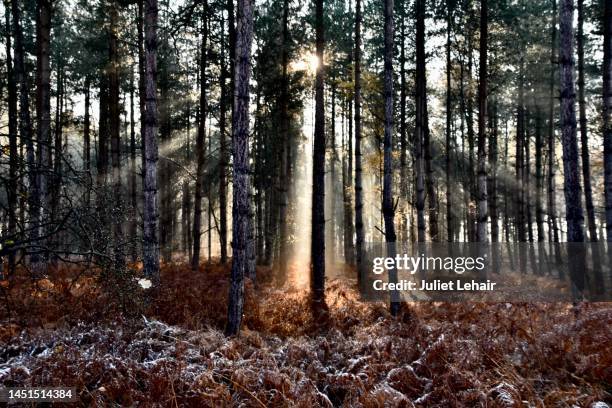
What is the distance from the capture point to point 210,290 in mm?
10656

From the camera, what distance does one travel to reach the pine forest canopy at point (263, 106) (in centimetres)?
726

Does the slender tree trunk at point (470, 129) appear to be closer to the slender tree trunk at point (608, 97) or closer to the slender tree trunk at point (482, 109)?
the slender tree trunk at point (482, 109)

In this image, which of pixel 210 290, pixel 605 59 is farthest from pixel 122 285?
pixel 605 59

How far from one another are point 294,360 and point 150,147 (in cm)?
621

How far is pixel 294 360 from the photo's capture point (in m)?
6.21

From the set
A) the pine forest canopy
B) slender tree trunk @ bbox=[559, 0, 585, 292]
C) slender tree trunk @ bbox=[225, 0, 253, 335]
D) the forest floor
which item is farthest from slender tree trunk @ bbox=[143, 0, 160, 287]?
slender tree trunk @ bbox=[559, 0, 585, 292]

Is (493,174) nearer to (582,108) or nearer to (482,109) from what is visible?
(582,108)

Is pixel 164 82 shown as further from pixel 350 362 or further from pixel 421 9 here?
pixel 350 362

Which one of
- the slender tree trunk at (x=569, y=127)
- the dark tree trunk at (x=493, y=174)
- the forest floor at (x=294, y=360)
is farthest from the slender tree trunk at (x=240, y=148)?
the dark tree trunk at (x=493, y=174)

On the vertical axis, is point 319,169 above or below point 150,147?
below

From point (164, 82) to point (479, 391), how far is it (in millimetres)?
18192

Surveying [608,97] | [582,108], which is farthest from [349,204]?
[608,97]

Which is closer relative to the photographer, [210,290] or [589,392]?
[589,392]

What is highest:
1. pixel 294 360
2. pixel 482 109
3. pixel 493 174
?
pixel 482 109
